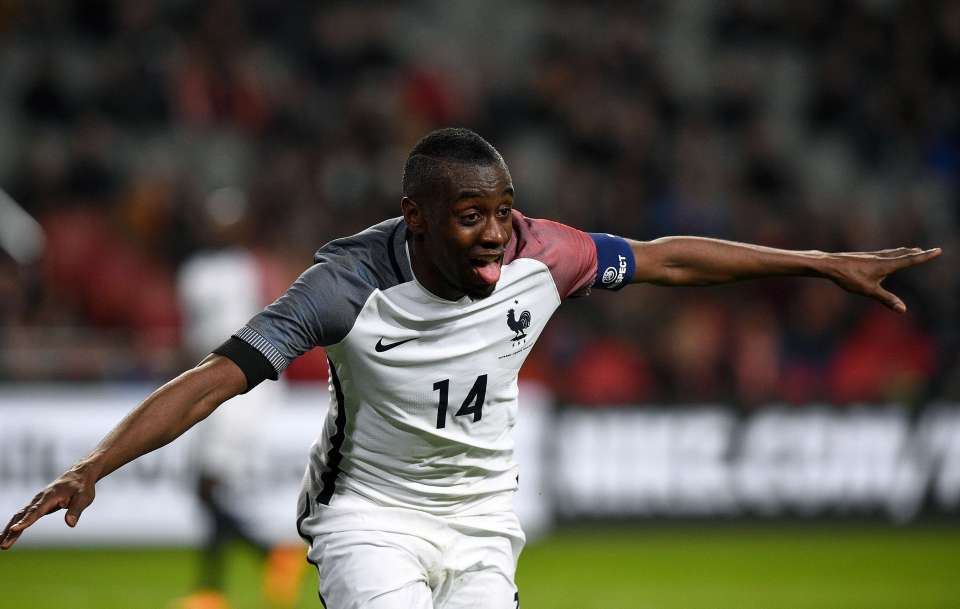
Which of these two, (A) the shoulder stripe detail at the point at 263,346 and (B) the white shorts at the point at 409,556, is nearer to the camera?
(A) the shoulder stripe detail at the point at 263,346

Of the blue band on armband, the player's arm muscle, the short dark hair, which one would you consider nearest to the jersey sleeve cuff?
the short dark hair

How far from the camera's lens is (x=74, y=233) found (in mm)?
12859

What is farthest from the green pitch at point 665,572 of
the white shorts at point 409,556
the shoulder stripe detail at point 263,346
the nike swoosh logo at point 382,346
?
the shoulder stripe detail at point 263,346

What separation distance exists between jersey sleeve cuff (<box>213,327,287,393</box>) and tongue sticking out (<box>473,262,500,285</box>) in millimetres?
708

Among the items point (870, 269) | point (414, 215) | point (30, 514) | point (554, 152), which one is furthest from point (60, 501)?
point (554, 152)

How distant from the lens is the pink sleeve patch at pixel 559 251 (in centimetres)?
480

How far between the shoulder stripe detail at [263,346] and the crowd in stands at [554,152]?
7532mm

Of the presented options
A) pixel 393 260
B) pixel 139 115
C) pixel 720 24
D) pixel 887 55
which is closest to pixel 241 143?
pixel 139 115

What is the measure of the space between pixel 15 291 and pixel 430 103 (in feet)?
15.6

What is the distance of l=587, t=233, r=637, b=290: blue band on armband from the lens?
496 cm

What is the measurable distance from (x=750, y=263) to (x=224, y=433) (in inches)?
182

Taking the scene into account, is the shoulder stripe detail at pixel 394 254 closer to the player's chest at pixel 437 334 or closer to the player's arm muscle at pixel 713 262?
the player's chest at pixel 437 334

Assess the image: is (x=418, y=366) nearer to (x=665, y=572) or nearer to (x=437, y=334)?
(x=437, y=334)

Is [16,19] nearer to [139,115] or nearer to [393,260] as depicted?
[139,115]
